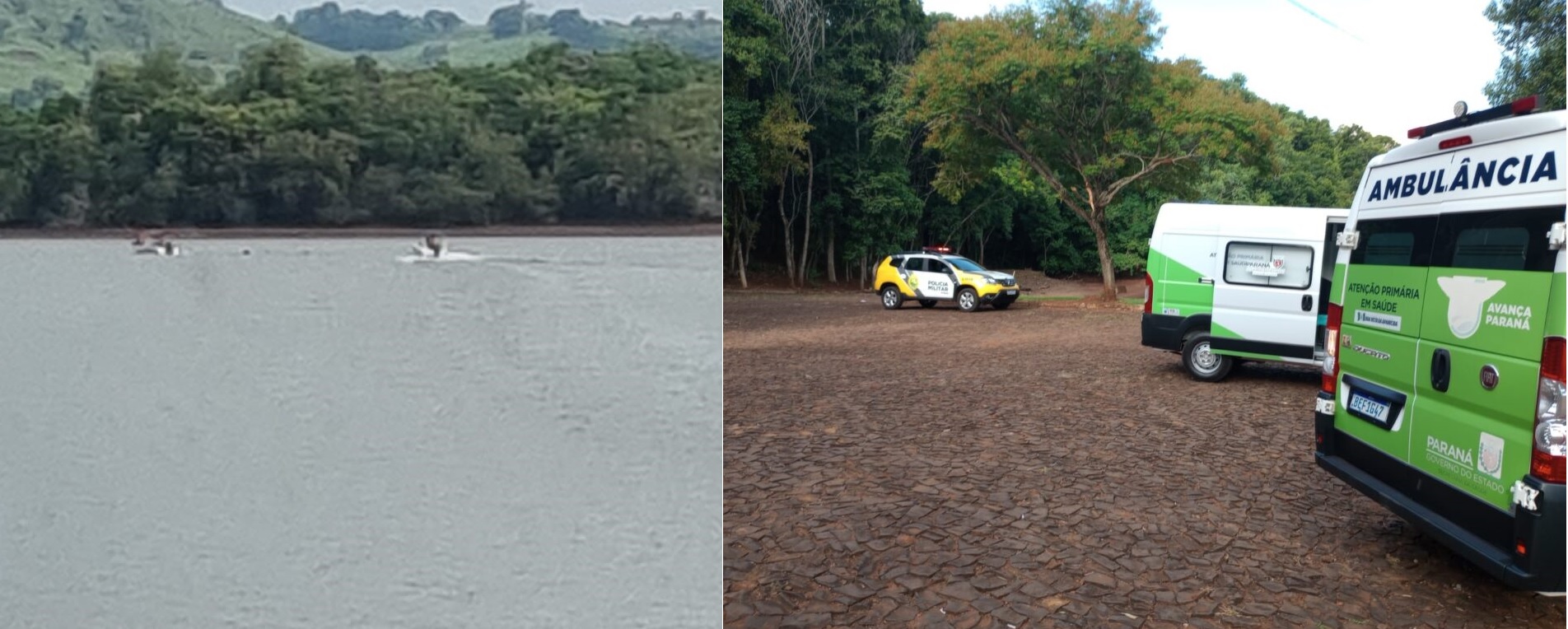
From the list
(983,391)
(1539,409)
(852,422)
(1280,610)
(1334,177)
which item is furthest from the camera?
(1334,177)

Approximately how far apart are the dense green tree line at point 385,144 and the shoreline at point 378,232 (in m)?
0.02

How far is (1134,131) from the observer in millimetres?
22266

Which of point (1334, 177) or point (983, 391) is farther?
point (1334, 177)

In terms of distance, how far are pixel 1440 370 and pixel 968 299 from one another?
56.2 feet

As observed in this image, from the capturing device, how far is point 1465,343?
377cm

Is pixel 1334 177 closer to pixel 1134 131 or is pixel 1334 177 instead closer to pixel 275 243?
pixel 1134 131

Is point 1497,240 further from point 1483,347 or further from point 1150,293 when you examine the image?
point 1150,293

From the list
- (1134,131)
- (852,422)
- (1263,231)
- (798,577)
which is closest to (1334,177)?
(1134,131)

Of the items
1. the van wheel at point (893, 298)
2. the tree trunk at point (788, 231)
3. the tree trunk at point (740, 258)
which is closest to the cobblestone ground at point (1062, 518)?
the van wheel at point (893, 298)

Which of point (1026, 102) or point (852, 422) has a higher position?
point (1026, 102)

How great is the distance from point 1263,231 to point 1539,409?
6.68 meters

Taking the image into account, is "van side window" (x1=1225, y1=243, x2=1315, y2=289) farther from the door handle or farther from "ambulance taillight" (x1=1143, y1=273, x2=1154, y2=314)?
the door handle

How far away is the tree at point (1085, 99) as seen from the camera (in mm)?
21359

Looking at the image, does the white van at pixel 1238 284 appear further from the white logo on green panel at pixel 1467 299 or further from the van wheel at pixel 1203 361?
the white logo on green panel at pixel 1467 299
